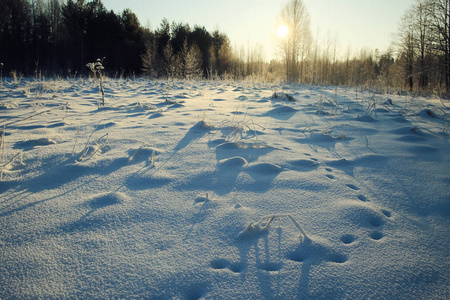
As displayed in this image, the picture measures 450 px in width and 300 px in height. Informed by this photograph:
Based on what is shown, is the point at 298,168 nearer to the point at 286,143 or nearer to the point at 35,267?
the point at 286,143

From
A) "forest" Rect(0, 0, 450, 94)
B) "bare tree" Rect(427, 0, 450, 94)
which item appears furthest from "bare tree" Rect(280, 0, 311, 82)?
"bare tree" Rect(427, 0, 450, 94)

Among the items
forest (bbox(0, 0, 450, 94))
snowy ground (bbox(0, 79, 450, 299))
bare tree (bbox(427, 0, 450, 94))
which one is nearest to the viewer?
snowy ground (bbox(0, 79, 450, 299))

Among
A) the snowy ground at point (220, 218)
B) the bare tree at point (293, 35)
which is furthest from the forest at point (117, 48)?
the snowy ground at point (220, 218)

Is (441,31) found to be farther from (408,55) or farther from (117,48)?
(117,48)

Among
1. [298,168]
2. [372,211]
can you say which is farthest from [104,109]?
[372,211]

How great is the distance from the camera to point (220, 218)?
3.55ft

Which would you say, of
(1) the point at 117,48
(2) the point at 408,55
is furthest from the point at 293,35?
(1) the point at 117,48

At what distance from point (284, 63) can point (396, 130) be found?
22.0 metres

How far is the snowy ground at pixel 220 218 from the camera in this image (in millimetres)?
765

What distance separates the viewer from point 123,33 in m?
25.5

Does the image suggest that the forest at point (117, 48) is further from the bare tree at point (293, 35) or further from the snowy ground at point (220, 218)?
the snowy ground at point (220, 218)

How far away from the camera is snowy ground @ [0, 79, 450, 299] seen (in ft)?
2.51

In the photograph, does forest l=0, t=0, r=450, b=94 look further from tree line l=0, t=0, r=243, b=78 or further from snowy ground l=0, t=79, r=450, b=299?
snowy ground l=0, t=79, r=450, b=299

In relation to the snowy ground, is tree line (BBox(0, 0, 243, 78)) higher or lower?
higher
